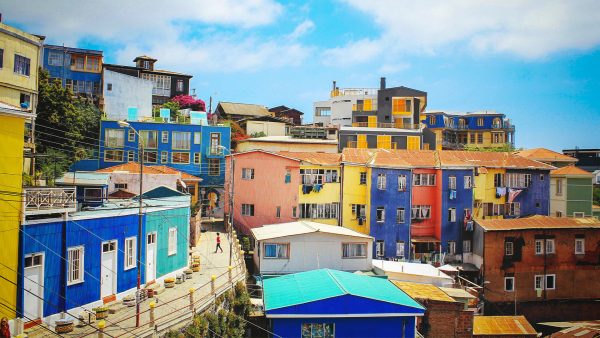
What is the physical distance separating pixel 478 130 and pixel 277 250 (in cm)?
5713

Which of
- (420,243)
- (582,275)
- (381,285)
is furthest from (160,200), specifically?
(582,275)

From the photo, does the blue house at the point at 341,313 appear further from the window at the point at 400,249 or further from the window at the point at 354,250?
the window at the point at 400,249

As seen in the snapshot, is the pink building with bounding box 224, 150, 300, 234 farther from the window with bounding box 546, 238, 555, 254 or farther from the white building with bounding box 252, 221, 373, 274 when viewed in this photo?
the window with bounding box 546, 238, 555, 254

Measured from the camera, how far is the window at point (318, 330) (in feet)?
82.2

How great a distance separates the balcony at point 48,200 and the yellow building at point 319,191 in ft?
79.6

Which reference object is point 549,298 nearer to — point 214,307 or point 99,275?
point 214,307

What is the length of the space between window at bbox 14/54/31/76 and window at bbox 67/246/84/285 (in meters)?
20.8

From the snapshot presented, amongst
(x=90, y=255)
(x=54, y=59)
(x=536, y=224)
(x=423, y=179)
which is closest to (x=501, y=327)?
(x=536, y=224)

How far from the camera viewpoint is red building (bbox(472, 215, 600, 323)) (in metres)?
39.8

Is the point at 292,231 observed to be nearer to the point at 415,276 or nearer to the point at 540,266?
the point at 415,276

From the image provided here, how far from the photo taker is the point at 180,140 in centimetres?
4975

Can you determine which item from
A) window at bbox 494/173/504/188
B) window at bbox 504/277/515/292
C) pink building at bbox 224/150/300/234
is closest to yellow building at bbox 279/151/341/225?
pink building at bbox 224/150/300/234

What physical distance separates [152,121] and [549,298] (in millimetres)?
38642

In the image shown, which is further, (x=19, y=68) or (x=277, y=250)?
(x=19, y=68)
